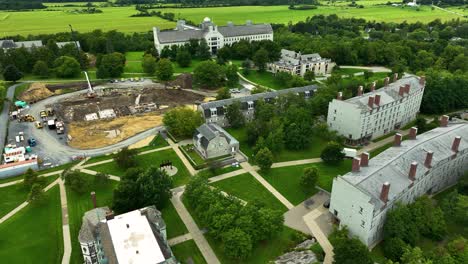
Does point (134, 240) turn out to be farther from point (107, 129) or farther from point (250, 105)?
point (250, 105)

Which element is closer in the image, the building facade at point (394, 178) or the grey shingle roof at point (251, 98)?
the building facade at point (394, 178)

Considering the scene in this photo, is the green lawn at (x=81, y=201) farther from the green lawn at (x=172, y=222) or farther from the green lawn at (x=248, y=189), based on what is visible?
the green lawn at (x=248, y=189)

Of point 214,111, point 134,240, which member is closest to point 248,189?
point 134,240

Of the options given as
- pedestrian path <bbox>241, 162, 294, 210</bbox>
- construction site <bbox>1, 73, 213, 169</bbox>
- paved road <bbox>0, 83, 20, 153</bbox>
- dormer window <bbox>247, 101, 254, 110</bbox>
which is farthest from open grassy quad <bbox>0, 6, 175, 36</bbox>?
pedestrian path <bbox>241, 162, 294, 210</bbox>

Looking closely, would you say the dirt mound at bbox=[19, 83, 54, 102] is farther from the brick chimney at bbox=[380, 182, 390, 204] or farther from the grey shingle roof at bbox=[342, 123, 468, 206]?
the brick chimney at bbox=[380, 182, 390, 204]

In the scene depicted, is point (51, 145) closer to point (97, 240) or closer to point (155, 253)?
point (97, 240)

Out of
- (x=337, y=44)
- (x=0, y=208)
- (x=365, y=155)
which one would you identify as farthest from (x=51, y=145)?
(x=337, y=44)

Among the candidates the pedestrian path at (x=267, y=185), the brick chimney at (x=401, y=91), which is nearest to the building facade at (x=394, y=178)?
the pedestrian path at (x=267, y=185)
